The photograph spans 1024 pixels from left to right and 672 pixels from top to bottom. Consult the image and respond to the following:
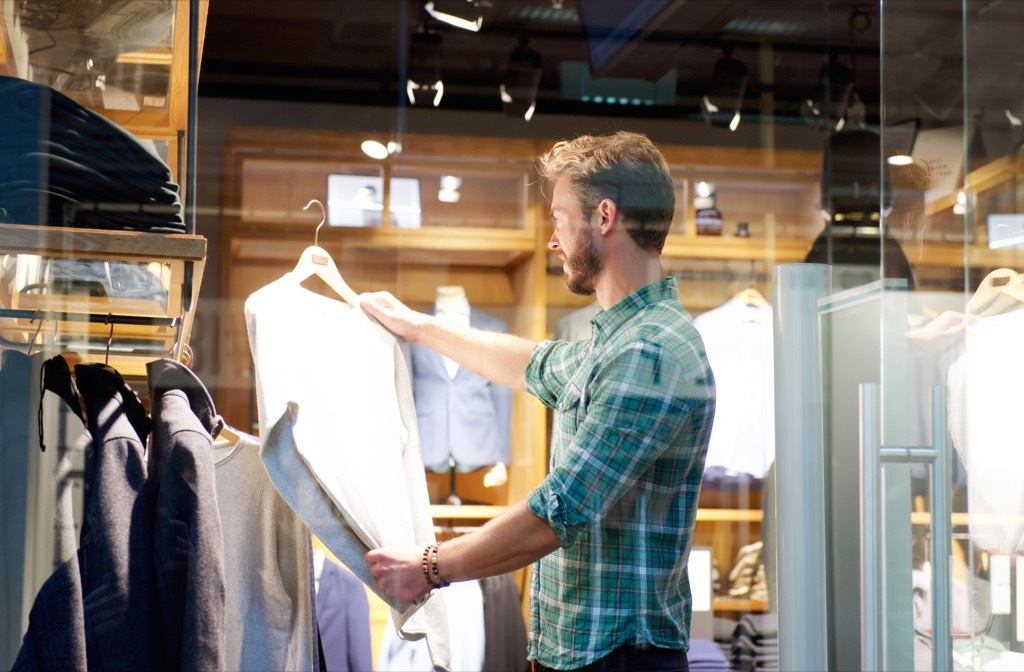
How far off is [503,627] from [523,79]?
1.10 meters

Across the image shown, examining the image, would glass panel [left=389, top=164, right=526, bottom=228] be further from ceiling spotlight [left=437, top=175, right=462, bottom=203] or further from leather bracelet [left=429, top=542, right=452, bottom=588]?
leather bracelet [left=429, top=542, right=452, bottom=588]

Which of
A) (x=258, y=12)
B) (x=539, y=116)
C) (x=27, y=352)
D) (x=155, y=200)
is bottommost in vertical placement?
(x=27, y=352)

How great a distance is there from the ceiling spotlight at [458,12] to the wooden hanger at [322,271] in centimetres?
60

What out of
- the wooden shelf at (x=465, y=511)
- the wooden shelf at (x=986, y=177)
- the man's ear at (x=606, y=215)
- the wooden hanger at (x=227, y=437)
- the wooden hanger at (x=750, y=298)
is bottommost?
the wooden shelf at (x=465, y=511)

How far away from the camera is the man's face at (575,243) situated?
1521 millimetres

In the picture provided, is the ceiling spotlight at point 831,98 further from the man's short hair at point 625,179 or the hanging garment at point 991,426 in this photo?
the hanging garment at point 991,426

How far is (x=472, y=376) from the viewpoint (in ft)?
7.46

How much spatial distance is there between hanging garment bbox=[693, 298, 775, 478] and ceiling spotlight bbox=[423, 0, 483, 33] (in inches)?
28.3

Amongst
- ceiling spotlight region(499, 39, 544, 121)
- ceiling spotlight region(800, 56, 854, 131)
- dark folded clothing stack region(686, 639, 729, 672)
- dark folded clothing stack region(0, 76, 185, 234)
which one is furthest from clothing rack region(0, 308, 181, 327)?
ceiling spotlight region(800, 56, 854, 131)

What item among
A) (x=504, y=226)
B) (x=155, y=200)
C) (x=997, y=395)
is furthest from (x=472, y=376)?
(x=997, y=395)

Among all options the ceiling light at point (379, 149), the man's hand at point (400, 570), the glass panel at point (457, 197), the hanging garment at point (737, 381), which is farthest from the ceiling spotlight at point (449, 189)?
the man's hand at point (400, 570)

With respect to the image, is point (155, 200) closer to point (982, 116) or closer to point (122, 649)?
point (122, 649)

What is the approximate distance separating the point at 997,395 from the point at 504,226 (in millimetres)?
1103

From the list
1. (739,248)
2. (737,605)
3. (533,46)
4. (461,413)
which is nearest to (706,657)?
(737,605)
